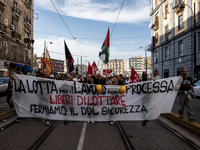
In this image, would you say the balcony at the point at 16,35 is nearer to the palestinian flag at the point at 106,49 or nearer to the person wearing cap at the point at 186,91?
the palestinian flag at the point at 106,49

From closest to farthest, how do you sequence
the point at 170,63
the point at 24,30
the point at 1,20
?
the point at 1,20 → the point at 170,63 → the point at 24,30

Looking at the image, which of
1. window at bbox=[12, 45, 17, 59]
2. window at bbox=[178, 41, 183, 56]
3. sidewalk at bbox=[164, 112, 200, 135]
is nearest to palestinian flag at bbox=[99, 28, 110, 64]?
sidewalk at bbox=[164, 112, 200, 135]

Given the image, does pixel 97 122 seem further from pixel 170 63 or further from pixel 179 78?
pixel 170 63

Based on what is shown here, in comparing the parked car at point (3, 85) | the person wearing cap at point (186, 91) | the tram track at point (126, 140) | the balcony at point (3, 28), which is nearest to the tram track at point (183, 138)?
the person wearing cap at point (186, 91)

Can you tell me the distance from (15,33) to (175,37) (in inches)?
986

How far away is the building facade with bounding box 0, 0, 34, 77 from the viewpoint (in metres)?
21.9

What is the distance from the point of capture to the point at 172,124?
517 centimetres

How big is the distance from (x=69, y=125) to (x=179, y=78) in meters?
3.92

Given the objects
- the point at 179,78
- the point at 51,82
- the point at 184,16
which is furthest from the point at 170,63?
the point at 51,82

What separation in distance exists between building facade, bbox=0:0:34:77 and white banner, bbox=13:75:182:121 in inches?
606

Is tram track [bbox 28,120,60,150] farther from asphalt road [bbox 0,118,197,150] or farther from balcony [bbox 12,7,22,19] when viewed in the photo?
balcony [bbox 12,7,22,19]

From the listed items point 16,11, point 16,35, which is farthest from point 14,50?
point 16,11

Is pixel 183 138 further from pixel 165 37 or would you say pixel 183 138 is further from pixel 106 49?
pixel 165 37

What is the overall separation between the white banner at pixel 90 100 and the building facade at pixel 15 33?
50.5ft
